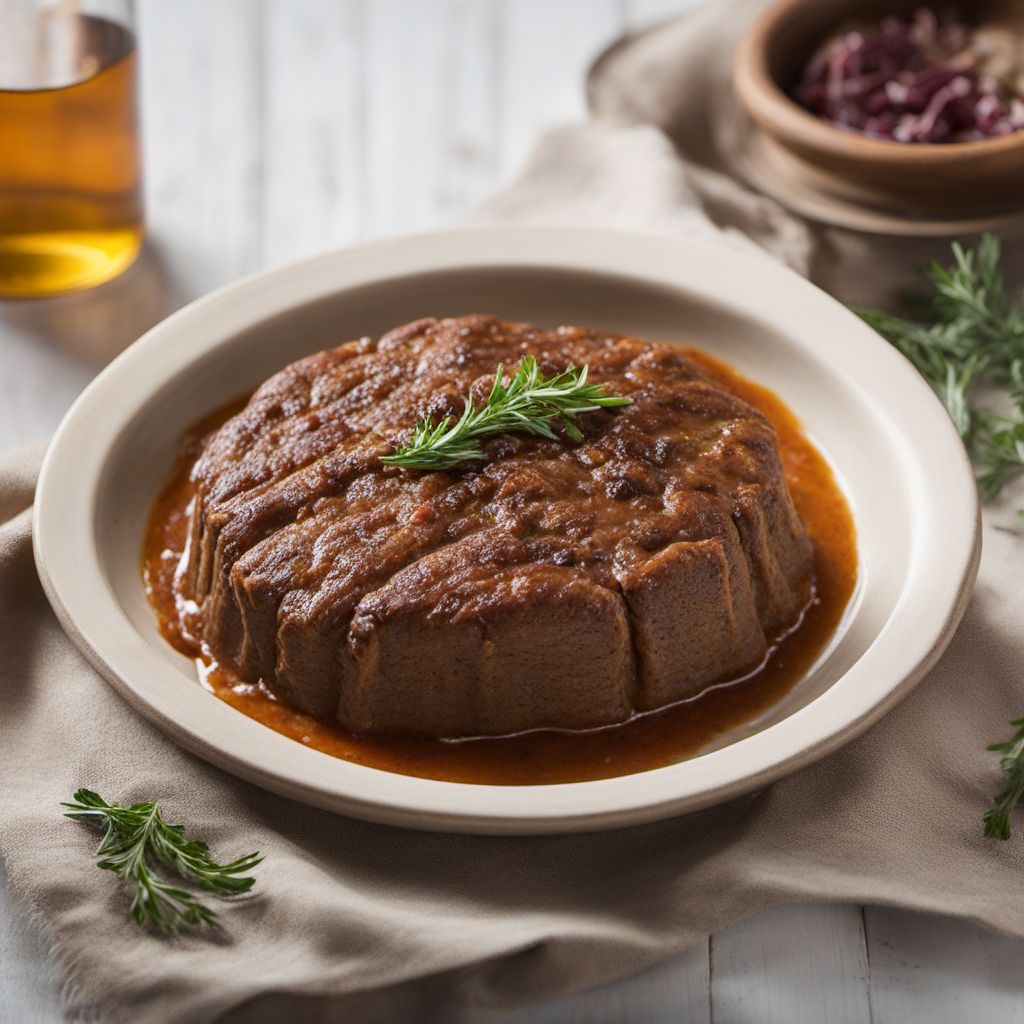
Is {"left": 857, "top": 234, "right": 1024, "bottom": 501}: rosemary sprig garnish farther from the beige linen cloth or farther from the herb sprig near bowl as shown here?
the beige linen cloth

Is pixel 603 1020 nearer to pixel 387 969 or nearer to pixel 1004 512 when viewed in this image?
pixel 387 969

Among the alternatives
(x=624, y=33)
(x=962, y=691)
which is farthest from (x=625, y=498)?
(x=624, y=33)

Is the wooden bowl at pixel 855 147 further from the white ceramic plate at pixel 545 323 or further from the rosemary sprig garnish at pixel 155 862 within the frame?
the rosemary sprig garnish at pixel 155 862

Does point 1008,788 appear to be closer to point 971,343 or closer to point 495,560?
point 495,560

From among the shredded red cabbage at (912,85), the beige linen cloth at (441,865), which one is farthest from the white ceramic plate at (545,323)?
the shredded red cabbage at (912,85)

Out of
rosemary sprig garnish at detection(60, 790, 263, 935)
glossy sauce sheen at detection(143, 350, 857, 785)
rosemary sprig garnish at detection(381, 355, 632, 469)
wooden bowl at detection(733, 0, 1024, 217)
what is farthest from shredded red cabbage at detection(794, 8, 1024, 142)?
rosemary sprig garnish at detection(60, 790, 263, 935)

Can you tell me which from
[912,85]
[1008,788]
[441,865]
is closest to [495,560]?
[441,865]

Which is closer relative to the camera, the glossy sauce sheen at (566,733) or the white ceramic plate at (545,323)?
the white ceramic plate at (545,323)
